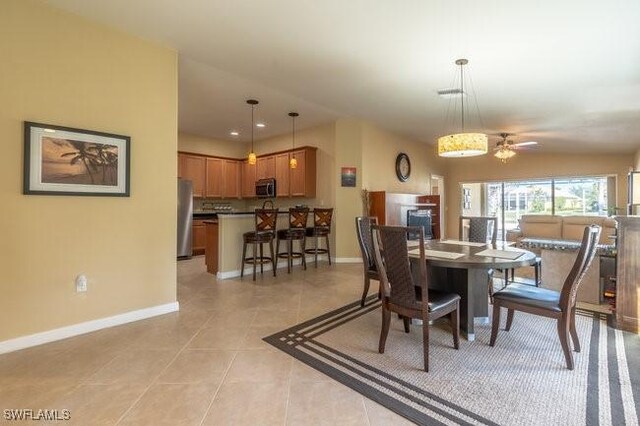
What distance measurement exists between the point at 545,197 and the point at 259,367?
902 centimetres

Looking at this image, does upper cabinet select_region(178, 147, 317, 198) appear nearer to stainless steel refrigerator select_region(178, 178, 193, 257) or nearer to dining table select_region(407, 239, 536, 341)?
stainless steel refrigerator select_region(178, 178, 193, 257)

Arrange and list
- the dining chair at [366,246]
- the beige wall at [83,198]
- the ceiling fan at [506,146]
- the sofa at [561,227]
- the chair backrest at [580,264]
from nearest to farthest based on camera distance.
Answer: the chair backrest at [580,264]
the beige wall at [83,198]
the dining chair at [366,246]
the ceiling fan at [506,146]
the sofa at [561,227]

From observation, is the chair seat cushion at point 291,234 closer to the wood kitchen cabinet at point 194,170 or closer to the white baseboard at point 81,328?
the white baseboard at point 81,328

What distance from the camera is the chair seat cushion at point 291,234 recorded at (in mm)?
4926

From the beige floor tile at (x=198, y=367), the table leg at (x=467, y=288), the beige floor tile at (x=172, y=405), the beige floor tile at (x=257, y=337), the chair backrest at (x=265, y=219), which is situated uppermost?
the chair backrest at (x=265, y=219)

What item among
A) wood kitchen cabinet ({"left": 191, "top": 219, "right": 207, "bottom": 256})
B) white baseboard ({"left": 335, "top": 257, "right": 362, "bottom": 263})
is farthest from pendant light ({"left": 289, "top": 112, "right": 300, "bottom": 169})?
wood kitchen cabinet ({"left": 191, "top": 219, "right": 207, "bottom": 256})

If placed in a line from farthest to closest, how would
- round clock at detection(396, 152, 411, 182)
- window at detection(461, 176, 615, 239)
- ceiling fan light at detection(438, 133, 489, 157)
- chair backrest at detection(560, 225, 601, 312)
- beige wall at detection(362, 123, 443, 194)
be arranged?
window at detection(461, 176, 615, 239) < round clock at detection(396, 152, 411, 182) < beige wall at detection(362, 123, 443, 194) < ceiling fan light at detection(438, 133, 489, 157) < chair backrest at detection(560, 225, 601, 312)

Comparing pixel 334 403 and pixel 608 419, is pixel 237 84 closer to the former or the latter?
pixel 334 403

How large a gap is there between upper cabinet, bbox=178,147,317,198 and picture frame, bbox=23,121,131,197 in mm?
3729

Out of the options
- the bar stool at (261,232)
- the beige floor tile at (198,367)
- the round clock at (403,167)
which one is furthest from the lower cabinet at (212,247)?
the round clock at (403,167)

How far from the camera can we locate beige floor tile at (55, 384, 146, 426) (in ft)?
5.22

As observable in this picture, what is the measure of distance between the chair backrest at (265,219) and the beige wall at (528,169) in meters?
6.20

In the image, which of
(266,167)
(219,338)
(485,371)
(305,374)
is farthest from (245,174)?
(485,371)

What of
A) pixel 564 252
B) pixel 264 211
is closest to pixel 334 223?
pixel 264 211
